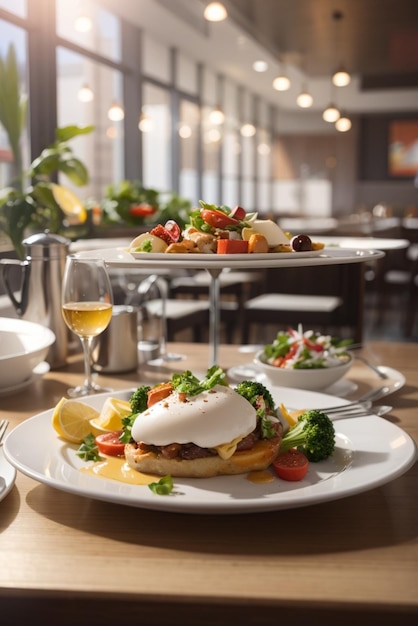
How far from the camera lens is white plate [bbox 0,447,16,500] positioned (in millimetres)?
829

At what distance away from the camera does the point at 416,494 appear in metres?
0.88

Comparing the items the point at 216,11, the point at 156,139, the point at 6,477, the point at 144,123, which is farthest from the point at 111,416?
the point at 156,139

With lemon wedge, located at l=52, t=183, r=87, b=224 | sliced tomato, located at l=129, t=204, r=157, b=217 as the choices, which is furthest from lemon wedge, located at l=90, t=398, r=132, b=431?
sliced tomato, located at l=129, t=204, r=157, b=217

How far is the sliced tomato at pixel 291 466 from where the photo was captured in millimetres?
842

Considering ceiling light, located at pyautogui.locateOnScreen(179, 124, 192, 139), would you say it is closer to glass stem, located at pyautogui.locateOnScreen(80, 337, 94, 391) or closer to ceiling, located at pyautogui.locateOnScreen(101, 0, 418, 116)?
ceiling, located at pyautogui.locateOnScreen(101, 0, 418, 116)

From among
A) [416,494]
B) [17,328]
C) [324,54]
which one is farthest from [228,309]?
[324,54]

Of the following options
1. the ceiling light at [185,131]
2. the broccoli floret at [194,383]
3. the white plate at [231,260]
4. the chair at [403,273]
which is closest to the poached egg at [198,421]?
the broccoli floret at [194,383]

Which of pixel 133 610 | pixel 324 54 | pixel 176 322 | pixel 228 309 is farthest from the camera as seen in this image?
pixel 324 54

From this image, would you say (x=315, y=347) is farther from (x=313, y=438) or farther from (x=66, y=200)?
(x=66, y=200)

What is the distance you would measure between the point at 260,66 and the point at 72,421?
33.9ft

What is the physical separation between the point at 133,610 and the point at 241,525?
0.18 meters

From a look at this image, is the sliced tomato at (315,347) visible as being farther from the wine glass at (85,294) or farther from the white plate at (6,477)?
the white plate at (6,477)

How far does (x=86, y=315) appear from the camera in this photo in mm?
1260

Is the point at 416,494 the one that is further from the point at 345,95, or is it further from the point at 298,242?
the point at 345,95
